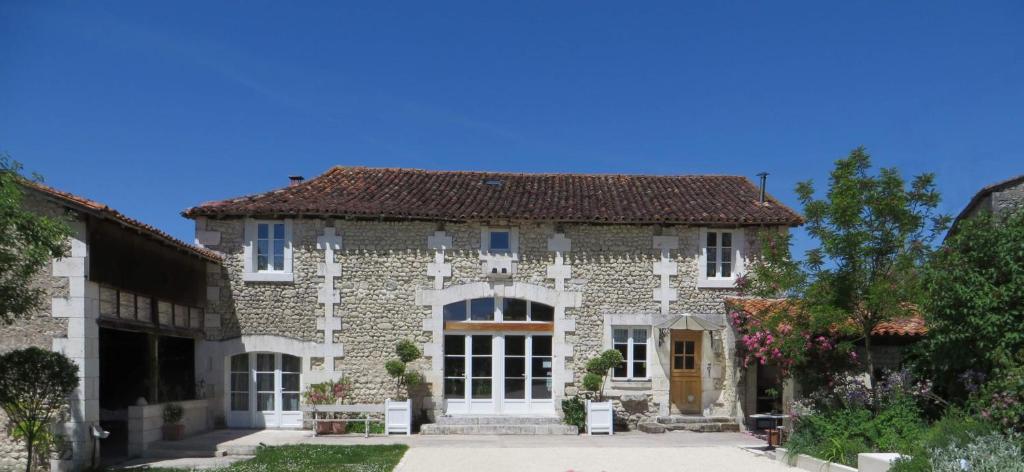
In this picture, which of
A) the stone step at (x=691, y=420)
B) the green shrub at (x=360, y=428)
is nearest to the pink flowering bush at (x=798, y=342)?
the stone step at (x=691, y=420)

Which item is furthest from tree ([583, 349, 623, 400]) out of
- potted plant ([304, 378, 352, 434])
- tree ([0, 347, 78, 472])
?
tree ([0, 347, 78, 472])

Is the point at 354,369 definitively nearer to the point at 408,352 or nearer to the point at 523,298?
the point at 408,352

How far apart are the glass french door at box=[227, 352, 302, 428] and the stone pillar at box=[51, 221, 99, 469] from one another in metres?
4.61

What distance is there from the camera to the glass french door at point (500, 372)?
15.5m

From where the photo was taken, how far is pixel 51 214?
1034 cm

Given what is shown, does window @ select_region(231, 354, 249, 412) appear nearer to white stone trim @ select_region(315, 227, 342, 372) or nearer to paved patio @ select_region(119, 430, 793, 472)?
paved patio @ select_region(119, 430, 793, 472)

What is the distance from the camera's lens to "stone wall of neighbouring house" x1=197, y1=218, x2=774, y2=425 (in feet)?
49.7

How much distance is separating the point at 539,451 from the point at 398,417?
3377mm

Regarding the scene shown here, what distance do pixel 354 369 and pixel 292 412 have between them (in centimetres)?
150

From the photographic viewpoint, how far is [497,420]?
15.0 metres

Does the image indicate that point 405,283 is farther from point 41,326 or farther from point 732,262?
point 732,262

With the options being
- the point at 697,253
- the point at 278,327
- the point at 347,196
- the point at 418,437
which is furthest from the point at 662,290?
the point at 278,327

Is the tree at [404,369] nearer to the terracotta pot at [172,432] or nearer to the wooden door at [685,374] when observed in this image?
the terracotta pot at [172,432]

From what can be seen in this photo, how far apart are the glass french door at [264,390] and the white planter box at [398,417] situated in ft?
6.50
